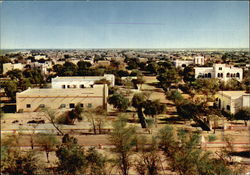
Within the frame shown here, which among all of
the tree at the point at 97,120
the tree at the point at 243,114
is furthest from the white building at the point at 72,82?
the tree at the point at 243,114

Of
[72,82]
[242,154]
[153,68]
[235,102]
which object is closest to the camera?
[242,154]

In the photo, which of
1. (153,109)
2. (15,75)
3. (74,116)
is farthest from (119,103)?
(15,75)

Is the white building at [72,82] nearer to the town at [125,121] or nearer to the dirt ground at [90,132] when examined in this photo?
the town at [125,121]

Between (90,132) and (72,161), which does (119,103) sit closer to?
(90,132)

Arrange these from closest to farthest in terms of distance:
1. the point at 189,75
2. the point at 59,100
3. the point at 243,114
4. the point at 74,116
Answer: the point at 243,114
the point at 74,116
the point at 59,100
the point at 189,75

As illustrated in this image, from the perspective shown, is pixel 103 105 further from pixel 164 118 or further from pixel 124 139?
pixel 124 139

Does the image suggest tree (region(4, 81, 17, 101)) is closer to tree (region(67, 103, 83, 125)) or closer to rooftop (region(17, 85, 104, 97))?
rooftop (region(17, 85, 104, 97))
